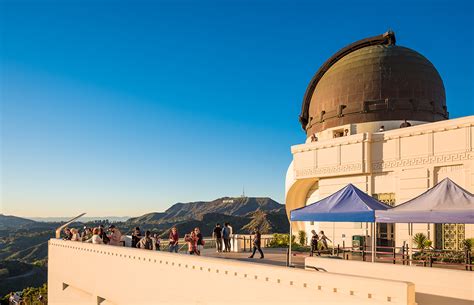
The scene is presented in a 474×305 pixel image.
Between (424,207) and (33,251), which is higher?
(424,207)

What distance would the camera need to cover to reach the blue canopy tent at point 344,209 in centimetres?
1383

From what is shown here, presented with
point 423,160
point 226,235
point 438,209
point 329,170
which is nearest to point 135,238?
point 226,235

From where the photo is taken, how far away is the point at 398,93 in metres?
26.1

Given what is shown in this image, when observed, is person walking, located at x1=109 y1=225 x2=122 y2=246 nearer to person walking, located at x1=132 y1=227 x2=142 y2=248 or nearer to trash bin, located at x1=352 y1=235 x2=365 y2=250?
person walking, located at x1=132 y1=227 x2=142 y2=248

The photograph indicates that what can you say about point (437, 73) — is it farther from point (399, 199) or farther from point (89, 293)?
point (89, 293)

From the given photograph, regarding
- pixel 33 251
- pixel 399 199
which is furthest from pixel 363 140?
pixel 33 251

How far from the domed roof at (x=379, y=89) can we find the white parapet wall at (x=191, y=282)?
15.9 meters

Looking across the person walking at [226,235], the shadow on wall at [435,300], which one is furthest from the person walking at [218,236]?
the shadow on wall at [435,300]

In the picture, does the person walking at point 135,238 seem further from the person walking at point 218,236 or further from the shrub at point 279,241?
the shrub at point 279,241

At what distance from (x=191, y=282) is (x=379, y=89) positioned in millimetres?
18369

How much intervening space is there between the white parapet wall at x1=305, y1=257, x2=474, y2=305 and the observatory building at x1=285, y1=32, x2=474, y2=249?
9697 mm

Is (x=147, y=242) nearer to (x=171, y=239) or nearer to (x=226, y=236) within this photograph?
(x=171, y=239)

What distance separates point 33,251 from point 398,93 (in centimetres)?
15276

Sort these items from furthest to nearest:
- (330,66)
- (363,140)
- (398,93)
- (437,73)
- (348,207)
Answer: (330,66), (437,73), (398,93), (363,140), (348,207)
